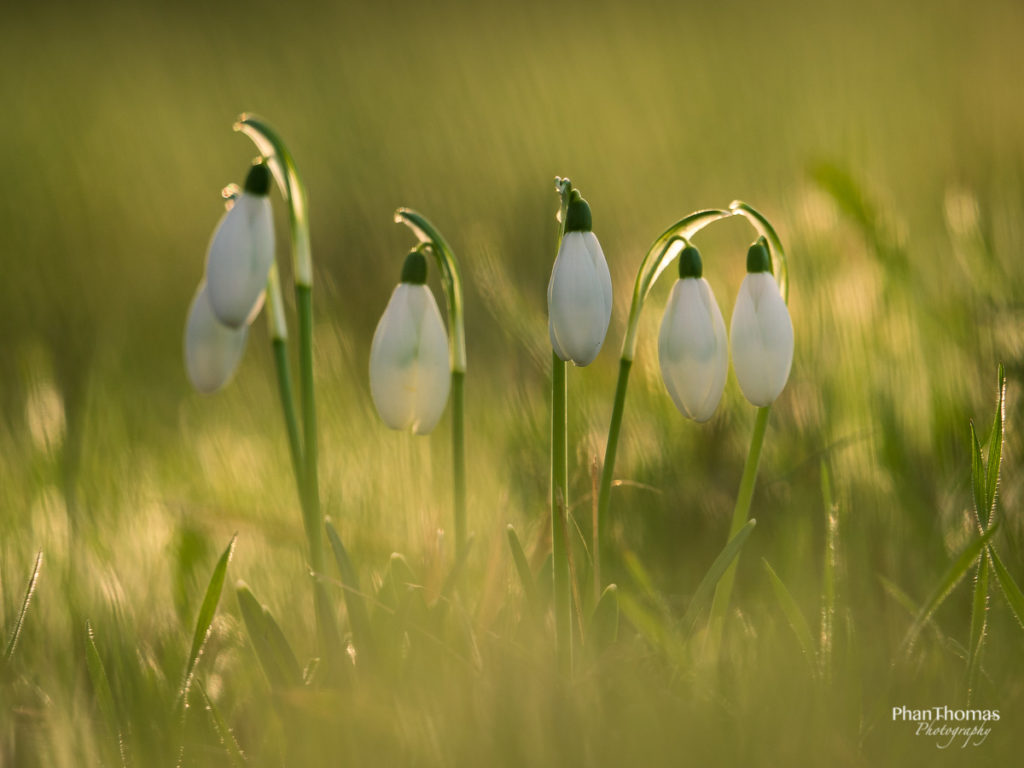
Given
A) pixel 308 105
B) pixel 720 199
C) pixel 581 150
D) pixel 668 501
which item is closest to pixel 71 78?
pixel 308 105

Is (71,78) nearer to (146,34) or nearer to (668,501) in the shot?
(146,34)

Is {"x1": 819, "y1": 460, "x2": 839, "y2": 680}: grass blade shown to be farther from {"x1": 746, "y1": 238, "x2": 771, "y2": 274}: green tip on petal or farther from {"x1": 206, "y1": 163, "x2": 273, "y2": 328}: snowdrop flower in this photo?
{"x1": 206, "y1": 163, "x2": 273, "y2": 328}: snowdrop flower

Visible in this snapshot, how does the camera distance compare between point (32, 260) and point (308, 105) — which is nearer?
point (32, 260)

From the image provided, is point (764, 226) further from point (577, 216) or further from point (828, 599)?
point (828, 599)

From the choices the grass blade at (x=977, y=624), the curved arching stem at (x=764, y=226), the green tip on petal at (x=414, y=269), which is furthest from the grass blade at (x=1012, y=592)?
the green tip on petal at (x=414, y=269)

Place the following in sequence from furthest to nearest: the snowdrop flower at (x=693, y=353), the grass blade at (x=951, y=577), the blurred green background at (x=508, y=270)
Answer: the blurred green background at (x=508, y=270) → the snowdrop flower at (x=693, y=353) → the grass blade at (x=951, y=577)

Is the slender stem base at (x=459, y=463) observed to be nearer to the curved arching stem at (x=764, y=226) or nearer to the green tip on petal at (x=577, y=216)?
the green tip on petal at (x=577, y=216)
